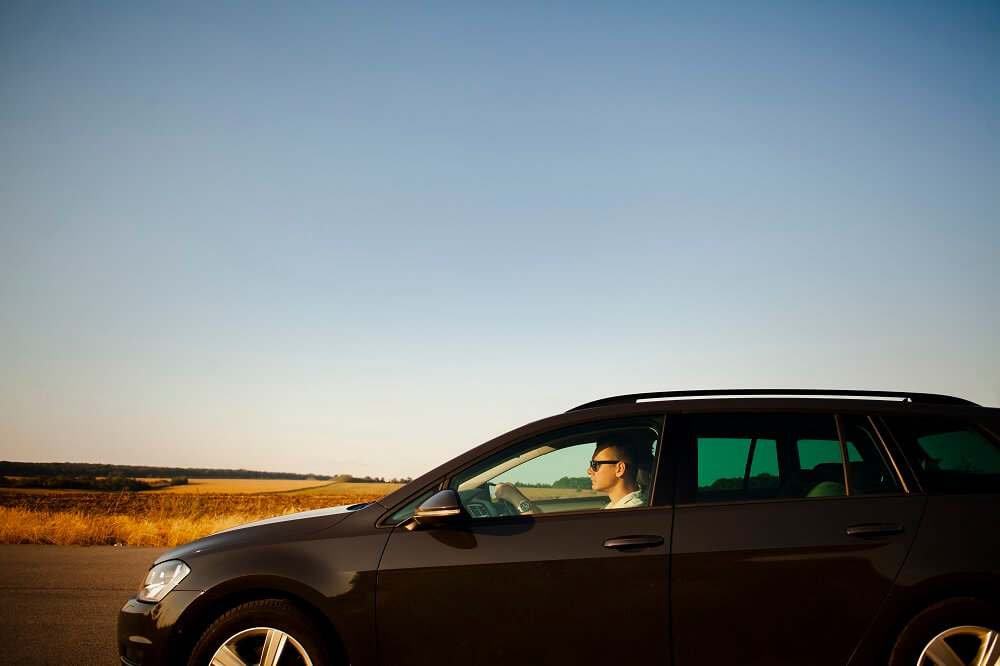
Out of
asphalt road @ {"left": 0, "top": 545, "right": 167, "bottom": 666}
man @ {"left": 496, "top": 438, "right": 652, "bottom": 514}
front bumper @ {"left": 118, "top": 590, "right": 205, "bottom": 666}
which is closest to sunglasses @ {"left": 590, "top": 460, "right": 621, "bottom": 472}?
man @ {"left": 496, "top": 438, "right": 652, "bottom": 514}

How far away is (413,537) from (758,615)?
172 cm

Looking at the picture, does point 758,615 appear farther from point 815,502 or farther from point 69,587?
point 69,587

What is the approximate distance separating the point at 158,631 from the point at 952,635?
13.0ft

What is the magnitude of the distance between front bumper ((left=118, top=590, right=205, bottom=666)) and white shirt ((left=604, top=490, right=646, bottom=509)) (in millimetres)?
2172

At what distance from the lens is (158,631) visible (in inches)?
154

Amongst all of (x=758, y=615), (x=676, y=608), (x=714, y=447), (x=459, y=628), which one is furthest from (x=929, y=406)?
(x=459, y=628)

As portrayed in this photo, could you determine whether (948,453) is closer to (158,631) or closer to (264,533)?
(264,533)

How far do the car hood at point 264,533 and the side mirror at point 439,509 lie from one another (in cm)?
57

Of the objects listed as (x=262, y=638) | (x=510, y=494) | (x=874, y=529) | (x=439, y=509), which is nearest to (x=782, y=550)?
(x=874, y=529)

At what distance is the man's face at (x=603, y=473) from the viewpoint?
4.00m

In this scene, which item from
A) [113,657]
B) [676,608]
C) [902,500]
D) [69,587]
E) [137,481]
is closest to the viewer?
[676,608]

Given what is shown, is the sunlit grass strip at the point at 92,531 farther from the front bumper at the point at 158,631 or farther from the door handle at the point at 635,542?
the door handle at the point at 635,542

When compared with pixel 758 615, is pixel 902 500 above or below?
above

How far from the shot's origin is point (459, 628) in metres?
3.67
